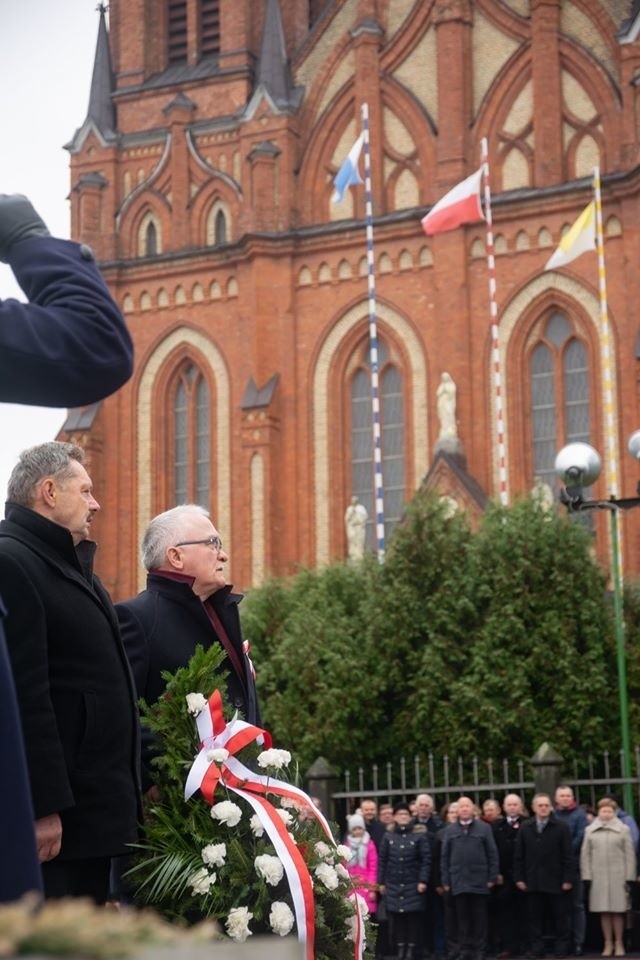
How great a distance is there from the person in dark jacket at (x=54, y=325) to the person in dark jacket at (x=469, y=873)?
13.3 metres

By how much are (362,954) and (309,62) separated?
3424 cm

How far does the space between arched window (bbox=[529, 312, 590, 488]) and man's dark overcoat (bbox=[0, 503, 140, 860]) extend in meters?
29.1

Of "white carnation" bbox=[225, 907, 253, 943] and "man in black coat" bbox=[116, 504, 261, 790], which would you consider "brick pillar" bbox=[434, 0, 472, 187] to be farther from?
"white carnation" bbox=[225, 907, 253, 943]

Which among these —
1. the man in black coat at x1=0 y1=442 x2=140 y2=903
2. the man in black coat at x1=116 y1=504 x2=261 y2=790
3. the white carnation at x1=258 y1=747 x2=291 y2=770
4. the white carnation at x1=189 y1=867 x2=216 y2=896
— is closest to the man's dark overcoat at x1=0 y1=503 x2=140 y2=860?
the man in black coat at x1=0 y1=442 x2=140 y2=903

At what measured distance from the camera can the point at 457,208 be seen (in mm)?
31125

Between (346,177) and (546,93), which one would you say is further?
(546,93)

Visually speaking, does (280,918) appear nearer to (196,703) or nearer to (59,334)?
(196,703)

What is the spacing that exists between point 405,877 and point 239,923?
39.2ft

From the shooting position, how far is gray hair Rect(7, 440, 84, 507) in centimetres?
425

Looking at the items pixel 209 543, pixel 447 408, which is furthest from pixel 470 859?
pixel 447 408

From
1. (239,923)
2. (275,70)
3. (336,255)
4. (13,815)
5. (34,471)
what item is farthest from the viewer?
(275,70)

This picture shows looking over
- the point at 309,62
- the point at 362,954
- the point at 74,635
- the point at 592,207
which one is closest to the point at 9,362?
the point at 74,635

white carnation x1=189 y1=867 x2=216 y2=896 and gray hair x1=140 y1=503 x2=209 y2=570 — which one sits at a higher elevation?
gray hair x1=140 y1=503 x2=209 y2=570

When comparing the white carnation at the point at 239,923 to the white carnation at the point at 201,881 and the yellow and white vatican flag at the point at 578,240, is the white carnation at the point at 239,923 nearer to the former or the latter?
the white carnation at the point at 201,881
